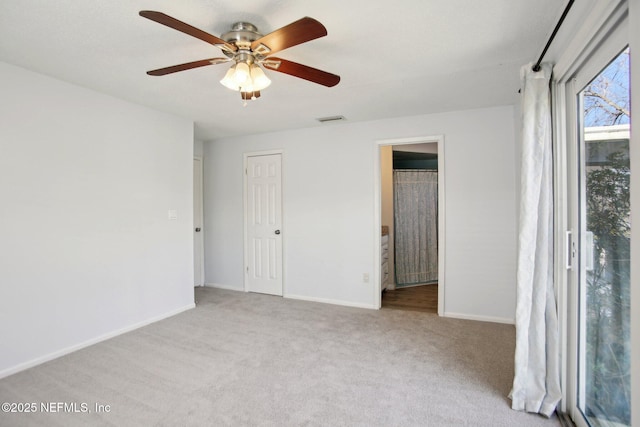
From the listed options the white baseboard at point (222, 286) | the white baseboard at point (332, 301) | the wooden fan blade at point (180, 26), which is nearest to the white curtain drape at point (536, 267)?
the wooden fan blade at point (180, 26)

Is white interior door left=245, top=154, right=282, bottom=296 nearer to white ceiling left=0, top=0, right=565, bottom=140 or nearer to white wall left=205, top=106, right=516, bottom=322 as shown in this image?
white wall left=205, top=106, right=516, bottom=322

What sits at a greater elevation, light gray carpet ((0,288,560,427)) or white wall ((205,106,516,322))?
white wall ((205,106,516,322))

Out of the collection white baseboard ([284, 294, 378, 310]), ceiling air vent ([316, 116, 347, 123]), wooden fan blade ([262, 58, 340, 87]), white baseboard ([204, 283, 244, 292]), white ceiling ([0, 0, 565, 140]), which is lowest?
white baseboard ([284, 294, 378, 310])

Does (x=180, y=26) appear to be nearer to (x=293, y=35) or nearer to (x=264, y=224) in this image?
(x=293, y=35)

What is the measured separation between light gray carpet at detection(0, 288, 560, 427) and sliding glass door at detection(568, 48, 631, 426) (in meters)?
0.40

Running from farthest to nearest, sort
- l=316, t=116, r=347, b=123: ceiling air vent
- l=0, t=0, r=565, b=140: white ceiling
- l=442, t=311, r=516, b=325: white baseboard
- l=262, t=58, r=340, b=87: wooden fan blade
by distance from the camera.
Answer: l=316, t=116, r=347, b=123: ceiling air vent, l=442, t=311, r=516, b=325: white baseboard, l=262, t=58, r=340, b=87: wooden fan blade, l=0, t=0, r=565, b=140: white ceiling

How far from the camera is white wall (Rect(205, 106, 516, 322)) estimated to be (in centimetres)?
345

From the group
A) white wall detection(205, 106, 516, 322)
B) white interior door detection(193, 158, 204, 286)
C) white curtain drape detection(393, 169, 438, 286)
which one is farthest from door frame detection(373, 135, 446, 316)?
white interior door detection(193, 158, 204, 286)

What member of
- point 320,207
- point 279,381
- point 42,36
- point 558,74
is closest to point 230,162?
point 320,207

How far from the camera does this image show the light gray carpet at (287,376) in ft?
6.33

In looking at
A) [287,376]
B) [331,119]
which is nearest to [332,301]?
[287,376]

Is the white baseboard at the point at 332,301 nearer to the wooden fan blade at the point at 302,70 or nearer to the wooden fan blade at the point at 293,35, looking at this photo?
the wooden fan blade at the point at 302,70

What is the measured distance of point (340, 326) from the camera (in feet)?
11.1

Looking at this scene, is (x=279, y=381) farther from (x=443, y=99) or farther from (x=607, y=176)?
(x=443, y=99)
